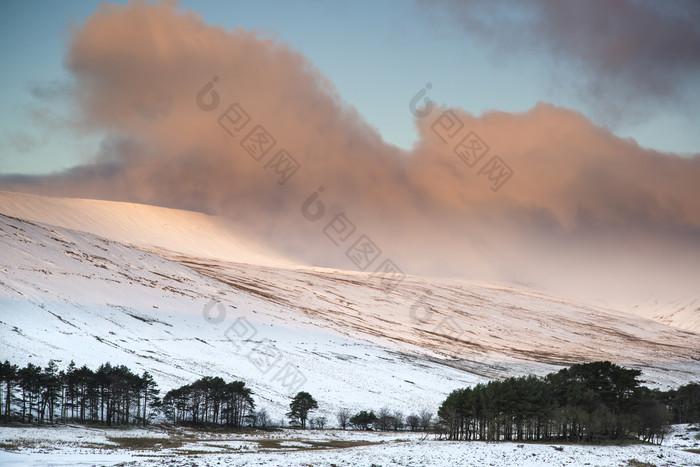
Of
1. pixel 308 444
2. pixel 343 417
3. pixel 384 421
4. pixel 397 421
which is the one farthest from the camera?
pixel 397 421

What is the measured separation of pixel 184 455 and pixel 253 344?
108760 millimetres

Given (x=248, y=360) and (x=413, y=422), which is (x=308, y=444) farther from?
(x=248, y=360)

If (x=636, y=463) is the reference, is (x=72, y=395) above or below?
above

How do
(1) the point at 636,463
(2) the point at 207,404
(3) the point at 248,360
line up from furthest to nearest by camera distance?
(3) the point at 248,360
(2) the point at 207,404
(1) the point at 636,463

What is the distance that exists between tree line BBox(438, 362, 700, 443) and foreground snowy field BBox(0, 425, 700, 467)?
4.67 metres

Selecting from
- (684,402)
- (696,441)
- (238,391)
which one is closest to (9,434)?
(238,391)

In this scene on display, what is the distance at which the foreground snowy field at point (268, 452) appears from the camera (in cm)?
4653

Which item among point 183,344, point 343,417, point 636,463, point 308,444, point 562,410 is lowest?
point 343,417

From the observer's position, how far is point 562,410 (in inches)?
2763

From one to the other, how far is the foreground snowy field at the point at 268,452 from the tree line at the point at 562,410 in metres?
4.67

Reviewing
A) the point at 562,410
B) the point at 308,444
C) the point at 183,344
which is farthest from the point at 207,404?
the point at 562,410

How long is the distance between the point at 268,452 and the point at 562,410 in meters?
35.9

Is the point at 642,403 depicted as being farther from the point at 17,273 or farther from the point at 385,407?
the point at 17,273

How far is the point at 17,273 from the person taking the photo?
572 ft
